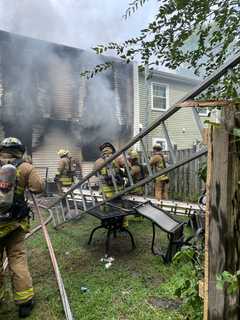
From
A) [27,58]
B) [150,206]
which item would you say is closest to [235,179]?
[150,206]

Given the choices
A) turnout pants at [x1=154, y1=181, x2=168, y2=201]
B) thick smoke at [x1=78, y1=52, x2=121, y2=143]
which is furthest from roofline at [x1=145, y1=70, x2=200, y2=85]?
turnout pants at [x1=154, y1=181, x2=168, y2=201]

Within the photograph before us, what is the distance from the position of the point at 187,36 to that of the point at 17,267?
9.64ft

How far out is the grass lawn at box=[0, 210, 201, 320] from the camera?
3.11 m

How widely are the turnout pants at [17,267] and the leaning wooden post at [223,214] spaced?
87.7 inches

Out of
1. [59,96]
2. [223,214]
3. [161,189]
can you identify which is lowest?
[161,189]

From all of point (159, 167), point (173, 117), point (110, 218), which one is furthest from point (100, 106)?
point (110, 218)

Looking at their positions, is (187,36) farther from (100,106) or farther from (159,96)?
(159,96)

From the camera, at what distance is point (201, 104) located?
1.52m

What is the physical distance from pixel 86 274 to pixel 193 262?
97.6 inches

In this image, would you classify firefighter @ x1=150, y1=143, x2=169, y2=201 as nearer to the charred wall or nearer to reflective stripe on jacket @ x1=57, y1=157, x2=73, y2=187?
reflective stripe on jacket @ x1=57, y1=157, x2=73, y2=187

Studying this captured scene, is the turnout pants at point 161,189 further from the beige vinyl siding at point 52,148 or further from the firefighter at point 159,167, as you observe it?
the beige vinyl siding at point 52,148

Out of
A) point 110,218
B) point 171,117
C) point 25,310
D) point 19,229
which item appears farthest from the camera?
point 171,117

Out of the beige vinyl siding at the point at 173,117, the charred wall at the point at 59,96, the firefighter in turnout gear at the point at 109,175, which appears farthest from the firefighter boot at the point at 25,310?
the beige vinyl siding at the point at 173,117

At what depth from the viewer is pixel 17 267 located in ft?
10.6
